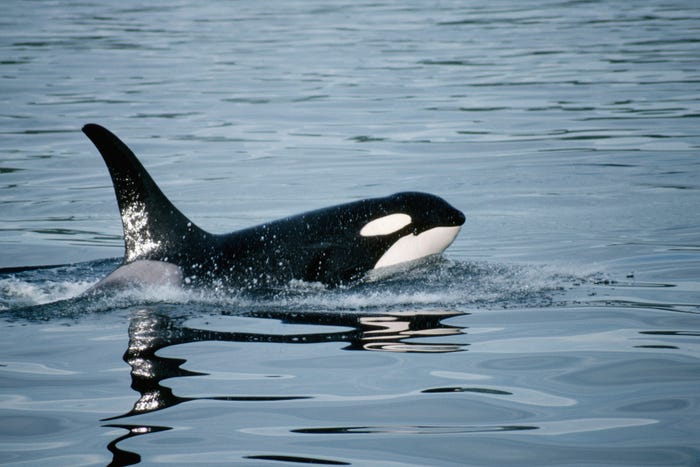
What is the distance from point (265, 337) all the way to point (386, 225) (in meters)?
2.23

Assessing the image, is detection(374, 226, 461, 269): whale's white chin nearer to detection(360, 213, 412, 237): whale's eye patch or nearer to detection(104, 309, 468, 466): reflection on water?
detection(360, 213, 412, 237): whale's eye patch

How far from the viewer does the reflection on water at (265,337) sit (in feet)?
21.5

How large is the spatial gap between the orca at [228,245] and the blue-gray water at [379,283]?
23 cm

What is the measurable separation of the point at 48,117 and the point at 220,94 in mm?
4268

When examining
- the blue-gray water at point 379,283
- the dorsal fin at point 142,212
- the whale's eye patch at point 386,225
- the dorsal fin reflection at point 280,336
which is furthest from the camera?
the whale's eye patch at point 386,225

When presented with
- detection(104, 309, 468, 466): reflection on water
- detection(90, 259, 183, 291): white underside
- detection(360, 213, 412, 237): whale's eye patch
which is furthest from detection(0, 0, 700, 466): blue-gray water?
detection(360, 213, 412, 237): whale's eye patch

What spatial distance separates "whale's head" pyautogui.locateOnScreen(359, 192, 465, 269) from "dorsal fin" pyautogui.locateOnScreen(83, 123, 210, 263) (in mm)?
1380

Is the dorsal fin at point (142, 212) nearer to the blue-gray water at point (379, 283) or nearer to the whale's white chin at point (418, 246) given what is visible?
the blue-gray water at point (379, 283)

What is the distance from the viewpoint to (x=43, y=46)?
34.0m

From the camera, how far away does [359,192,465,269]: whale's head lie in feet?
31.5

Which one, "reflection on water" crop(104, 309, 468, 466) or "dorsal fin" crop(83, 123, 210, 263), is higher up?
"dorsal fin" crop(83, 123, 210, 263)

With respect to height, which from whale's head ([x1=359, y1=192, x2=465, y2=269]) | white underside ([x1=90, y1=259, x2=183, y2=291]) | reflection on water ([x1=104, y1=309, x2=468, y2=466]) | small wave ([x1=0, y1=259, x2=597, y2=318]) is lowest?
reflection on water ([x1=104, y1=309, x2=468, y2=466])

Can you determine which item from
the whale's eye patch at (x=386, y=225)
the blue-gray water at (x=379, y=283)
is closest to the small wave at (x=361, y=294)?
the blue-gray water at (x=379, y=283)

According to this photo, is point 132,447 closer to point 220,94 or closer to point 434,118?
point 434,118
